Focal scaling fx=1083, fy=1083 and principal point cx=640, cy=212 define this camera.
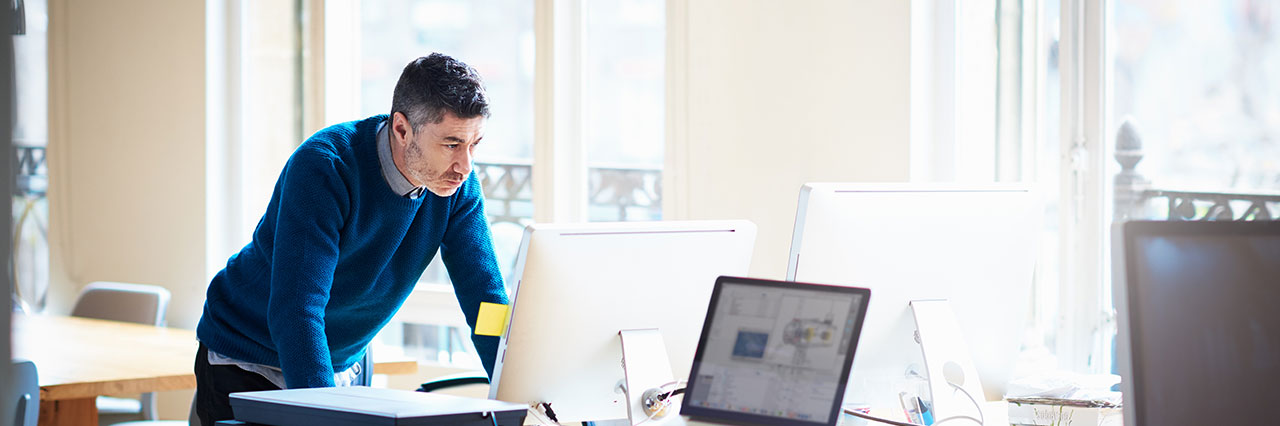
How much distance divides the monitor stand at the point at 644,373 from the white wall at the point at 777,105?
5.06ft

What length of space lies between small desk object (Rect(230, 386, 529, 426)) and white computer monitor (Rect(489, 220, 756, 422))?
21 centimetres

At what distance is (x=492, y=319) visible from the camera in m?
1.68

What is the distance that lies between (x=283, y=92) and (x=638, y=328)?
3081 millimetres

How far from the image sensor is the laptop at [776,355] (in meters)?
1.33

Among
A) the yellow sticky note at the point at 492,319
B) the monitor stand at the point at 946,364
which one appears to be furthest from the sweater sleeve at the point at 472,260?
the monitor stand at the point at 946,364

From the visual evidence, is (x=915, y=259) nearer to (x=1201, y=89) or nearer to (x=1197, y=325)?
(x=1197, y=325)

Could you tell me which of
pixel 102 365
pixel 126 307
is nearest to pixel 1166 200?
pixel 102 365

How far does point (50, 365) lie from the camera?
287 cm

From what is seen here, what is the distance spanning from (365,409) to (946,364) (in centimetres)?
89

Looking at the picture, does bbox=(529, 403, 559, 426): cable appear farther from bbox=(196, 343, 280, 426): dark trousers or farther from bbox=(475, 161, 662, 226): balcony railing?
bbox=(475, 161, 662, 226): balcony railing

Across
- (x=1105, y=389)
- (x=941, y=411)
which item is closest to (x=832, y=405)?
(x=941, y=411)

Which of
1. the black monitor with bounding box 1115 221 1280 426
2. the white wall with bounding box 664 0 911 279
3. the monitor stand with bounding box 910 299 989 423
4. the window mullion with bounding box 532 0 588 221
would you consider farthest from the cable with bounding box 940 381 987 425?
the window mullion with bounding box 532 0 588 221

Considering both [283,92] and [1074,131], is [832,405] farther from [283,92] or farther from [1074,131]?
[283,92]

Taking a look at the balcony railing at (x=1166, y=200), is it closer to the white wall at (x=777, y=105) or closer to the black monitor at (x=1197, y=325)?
the white wall at (x=777, y=105)
